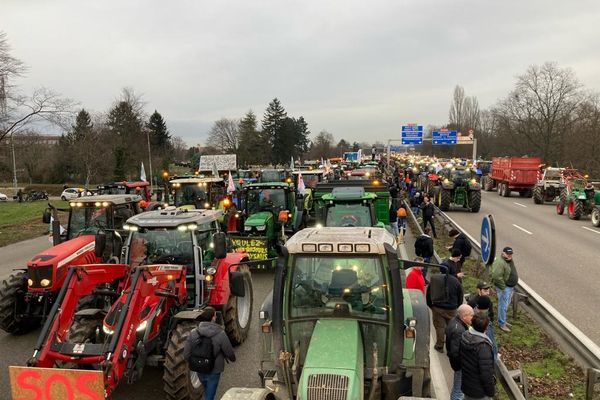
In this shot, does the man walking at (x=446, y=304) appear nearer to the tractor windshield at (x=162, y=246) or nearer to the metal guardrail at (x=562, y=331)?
the metal guardrail at (x=562, y=331)

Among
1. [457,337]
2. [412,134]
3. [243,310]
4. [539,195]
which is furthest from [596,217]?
[412,134]

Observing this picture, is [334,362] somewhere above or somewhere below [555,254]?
above

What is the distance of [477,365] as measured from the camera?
4.67 metres

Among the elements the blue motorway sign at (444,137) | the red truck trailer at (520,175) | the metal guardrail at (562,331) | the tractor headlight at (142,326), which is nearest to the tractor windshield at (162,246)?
the tractor headlight at (142,326)

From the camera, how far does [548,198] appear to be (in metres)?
27.8

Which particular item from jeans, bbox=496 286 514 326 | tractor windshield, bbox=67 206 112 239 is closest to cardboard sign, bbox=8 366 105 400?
tractor windshield, bbox=67 206 112 239

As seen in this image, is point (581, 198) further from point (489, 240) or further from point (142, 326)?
point (142, 326)

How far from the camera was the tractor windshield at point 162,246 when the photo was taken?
23.4ft

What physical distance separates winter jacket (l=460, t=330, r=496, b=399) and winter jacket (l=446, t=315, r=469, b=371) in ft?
0.51

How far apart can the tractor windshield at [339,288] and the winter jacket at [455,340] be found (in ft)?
3.60

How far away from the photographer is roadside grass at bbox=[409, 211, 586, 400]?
600 centimetres

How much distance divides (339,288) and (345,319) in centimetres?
33

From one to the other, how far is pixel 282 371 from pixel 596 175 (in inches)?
1511

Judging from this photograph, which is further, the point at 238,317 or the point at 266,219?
the point at 266,219
